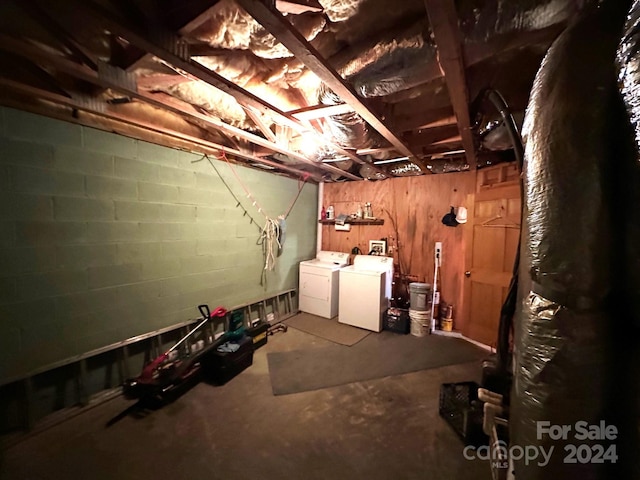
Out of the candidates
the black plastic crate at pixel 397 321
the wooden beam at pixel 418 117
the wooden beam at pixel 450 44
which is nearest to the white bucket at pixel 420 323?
the black plastic crate at pixel 397 321

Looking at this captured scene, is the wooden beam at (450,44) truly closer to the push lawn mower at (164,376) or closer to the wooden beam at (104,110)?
the wooden beam at (104,110)

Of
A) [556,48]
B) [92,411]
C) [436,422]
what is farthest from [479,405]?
[92,411]

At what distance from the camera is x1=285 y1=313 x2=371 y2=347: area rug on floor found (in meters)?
3.27

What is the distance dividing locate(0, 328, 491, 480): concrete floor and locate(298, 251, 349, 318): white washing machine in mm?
1722

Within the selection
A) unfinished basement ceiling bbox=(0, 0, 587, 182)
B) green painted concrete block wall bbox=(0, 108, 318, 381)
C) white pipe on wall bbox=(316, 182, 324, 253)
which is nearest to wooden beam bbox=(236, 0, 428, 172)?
unfinished basement ceiling bbox=(0, 0, 587, 182)

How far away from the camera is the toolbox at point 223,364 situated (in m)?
2.32

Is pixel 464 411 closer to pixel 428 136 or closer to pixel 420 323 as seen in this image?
pixel 420 323

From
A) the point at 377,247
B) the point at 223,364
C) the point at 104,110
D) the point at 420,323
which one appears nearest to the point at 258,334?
the point at 223,364

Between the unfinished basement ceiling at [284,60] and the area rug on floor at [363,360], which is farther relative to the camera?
the area rug on floor at [363,360]

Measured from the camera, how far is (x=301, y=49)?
1113 millimetres

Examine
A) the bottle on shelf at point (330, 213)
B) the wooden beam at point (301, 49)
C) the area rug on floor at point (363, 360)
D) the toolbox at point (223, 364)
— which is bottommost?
the area rug on floor at point (363, 360)

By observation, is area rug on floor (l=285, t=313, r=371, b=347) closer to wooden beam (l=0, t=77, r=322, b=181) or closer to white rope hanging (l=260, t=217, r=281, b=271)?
white rope hanging (l=260, t=217, r=281, b=271)

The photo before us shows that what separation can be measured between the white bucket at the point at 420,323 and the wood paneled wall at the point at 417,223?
456 millimetres

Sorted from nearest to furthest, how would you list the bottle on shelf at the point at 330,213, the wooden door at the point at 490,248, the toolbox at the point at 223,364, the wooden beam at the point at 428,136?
the toolbox at the point at 223,364 < the wooden beam at the point at 428,136 < the wooden door at the point at 490,248 < the bottle on shelf at the point at 330,213
